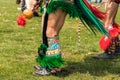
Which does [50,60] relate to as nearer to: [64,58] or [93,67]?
[93,67]

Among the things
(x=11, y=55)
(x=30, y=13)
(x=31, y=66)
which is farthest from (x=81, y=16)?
(x=11, y=55)

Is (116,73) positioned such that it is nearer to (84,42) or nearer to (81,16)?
(81,16)

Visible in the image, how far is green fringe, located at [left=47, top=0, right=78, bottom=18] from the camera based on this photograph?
5.03 m

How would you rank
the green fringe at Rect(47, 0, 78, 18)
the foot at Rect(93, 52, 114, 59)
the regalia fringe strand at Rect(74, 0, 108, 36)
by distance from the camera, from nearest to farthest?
the green fringe at Rect(47, 0, 78, 18), the regalia fringe strand at Rect(74, 0, 108, 36), the foot at Rect(93, 52, 114, 59)

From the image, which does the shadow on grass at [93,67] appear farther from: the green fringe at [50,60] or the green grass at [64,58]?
the green fringe at [50,60]

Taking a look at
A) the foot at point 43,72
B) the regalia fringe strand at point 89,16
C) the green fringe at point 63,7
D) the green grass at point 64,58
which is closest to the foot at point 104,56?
the green grass at point 64,58

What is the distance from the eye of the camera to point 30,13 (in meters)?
5.16

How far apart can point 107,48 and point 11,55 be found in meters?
1.61

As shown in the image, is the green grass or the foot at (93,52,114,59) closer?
the green grass

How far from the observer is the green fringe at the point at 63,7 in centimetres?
503

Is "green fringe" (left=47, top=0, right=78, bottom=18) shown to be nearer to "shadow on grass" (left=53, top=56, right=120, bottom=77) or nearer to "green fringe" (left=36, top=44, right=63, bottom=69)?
"green fringe" (left=36, top=44, right=63, bottom=69)

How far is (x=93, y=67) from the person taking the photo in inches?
228

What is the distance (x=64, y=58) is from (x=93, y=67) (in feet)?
2.25

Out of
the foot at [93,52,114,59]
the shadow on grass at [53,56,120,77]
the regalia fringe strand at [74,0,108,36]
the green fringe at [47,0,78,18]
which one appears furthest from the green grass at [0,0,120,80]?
the green fringe at [47,0,78,18]
